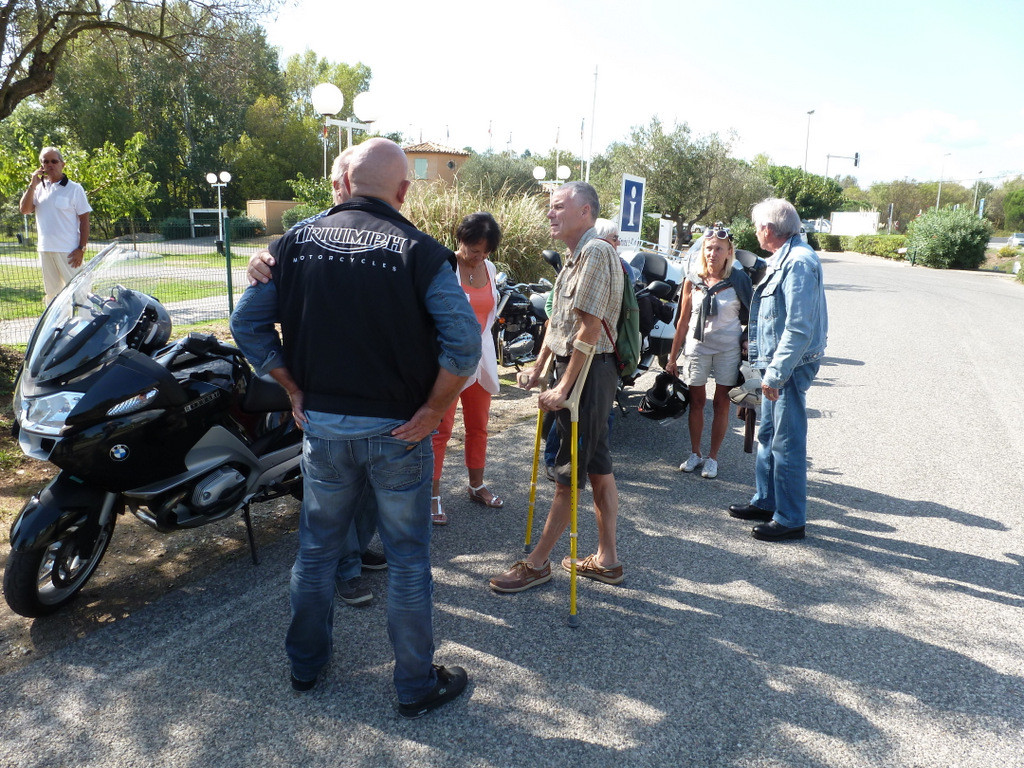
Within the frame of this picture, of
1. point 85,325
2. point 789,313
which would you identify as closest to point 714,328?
point 789,313

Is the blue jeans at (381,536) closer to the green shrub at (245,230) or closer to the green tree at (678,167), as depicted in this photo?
the green shrub at (245,230)

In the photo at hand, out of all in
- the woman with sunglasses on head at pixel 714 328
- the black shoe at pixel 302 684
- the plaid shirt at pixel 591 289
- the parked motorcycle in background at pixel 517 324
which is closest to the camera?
the black shoe at pixel 302 684

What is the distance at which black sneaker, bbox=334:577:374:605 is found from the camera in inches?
134

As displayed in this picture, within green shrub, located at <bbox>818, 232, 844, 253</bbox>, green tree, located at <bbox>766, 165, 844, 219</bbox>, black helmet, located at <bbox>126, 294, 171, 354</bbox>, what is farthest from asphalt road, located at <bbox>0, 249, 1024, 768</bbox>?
green tree, located at <bbox>766, 165, 844, 219</bbox>

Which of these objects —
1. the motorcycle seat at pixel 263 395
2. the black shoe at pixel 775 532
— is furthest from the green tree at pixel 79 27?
the black shoe at pixel 775 532

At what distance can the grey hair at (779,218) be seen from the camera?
4.18m

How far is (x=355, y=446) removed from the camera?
8.10 feet

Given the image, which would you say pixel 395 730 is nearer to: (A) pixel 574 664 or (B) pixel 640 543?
(A) pixel 574 664

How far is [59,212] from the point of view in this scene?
24.8ft

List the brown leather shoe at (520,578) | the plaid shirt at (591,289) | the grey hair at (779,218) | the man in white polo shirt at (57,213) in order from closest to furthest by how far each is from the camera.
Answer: the plaid shirt at (591,289) < the brown leather shoe at (520,578) < the grey hair at (779,218) < the man in white polo shirt at (57,213)

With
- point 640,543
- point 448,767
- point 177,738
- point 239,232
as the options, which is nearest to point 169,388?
point 177,738

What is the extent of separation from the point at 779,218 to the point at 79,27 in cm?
701

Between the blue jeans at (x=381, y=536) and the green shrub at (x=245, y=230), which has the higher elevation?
the green shrub at (x=245, y=230)

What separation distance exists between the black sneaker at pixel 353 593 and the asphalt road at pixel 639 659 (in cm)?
5
